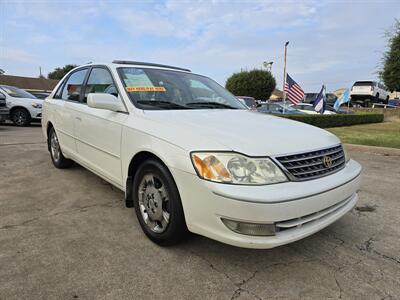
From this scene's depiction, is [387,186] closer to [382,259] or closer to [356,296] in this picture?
[382,259]

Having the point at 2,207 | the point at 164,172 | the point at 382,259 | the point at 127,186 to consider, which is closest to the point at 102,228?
the point at 127,186

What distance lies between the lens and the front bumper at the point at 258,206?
2.16m

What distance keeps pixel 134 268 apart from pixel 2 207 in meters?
2.07

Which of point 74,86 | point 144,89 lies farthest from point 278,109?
point 144,89

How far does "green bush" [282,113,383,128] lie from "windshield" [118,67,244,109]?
866 cm

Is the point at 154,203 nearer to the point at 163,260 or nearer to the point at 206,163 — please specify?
the point at 163,260

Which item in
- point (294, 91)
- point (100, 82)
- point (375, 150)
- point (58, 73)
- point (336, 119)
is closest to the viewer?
point (100, 82)

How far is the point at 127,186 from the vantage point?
10.4 feet

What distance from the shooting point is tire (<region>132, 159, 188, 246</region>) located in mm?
2555

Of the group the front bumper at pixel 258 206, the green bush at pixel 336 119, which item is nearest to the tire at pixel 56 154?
the front bumper at pixel 258 206

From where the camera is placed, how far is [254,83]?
37094 mm

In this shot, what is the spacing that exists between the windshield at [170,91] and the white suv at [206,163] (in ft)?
0.04

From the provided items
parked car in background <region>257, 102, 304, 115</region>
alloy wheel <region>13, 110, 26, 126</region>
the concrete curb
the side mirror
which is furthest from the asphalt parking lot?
parked car in background <region>257, 102, 304, 115</region>

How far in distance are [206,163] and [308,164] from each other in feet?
2.60
